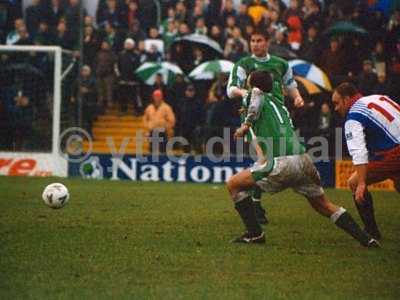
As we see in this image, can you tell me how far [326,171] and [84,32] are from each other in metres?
7.15

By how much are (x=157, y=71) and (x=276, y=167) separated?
13262 millimetres

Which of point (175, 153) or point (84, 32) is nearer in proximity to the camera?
point (175, 153)

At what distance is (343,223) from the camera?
34.7ft

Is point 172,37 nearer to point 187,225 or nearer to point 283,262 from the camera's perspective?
point 187,225

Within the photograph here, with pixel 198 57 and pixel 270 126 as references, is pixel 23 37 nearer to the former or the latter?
pixel 198 57

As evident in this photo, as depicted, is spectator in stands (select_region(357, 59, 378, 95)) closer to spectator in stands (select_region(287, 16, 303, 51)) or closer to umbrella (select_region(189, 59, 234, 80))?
spectator in stands (select_region(287, 16, 303, 51))

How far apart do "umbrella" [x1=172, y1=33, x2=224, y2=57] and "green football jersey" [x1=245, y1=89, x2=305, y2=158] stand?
40.6 feet

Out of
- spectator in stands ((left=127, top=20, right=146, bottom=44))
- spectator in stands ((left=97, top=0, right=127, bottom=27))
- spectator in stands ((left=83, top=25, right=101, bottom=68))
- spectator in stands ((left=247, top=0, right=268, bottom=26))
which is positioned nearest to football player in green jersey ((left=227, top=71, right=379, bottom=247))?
spectator in stands ((left=247, top=0, right=268, bottom=26))

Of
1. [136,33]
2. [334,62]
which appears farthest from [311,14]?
[136,33]

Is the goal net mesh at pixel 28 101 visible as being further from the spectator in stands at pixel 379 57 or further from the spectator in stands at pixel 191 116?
the spectator in stands at pixel 379 57

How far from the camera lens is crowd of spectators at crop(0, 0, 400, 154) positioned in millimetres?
22297

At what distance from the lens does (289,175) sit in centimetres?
1041

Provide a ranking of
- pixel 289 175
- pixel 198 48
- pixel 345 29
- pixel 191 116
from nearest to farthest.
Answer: pixel 289 175 < pixel 345 29 < pixel 191 116 < pixel 198 48

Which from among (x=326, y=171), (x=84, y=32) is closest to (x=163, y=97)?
(x=84, y=32)
